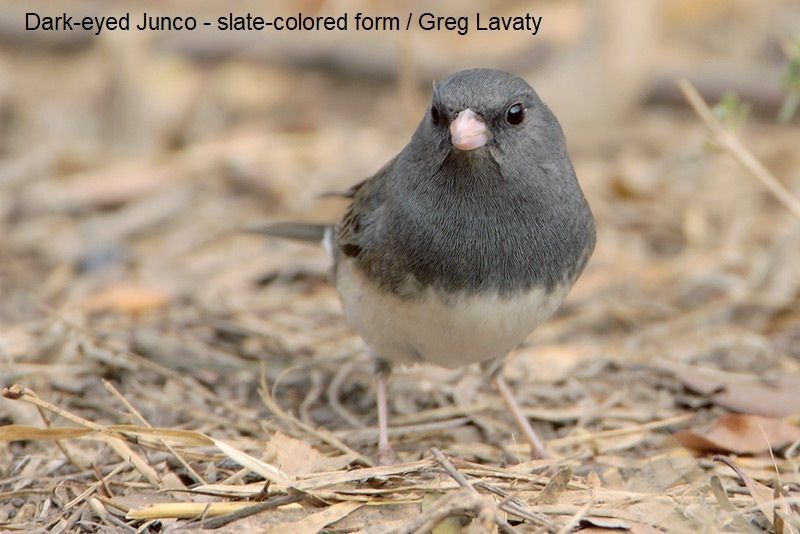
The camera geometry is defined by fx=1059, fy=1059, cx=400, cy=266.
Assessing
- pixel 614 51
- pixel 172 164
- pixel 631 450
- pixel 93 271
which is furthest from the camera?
pixel 614 51

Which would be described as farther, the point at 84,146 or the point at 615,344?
the point at 84,146

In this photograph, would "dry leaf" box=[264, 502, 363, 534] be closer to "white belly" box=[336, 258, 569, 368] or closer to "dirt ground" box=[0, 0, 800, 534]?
"dirt ground" box=[0, 0, 800, 534]

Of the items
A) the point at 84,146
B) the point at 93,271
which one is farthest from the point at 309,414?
the point at 84,146

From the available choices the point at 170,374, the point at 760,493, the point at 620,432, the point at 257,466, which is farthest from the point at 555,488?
the point at 170,374

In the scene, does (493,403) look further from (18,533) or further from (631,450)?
(18,533)

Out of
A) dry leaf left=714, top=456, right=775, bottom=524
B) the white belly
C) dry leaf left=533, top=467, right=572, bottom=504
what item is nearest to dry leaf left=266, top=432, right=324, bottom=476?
the white belly
